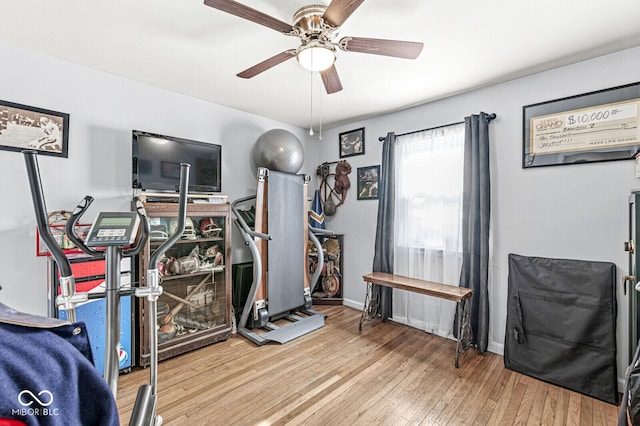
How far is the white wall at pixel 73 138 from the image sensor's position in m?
2.21

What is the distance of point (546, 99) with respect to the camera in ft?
8.30

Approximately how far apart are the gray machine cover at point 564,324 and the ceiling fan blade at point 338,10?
244 cm

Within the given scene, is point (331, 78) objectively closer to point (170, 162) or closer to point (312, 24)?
point (312, 24)

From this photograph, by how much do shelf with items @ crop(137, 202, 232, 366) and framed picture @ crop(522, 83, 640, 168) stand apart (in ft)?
9.86

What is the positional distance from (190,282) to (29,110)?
1929 mm

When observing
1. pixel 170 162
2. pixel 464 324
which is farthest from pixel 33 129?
pixel 464 324

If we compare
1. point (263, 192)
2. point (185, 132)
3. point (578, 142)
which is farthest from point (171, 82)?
point (578, 142)

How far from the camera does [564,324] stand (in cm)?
230

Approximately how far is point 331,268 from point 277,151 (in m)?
1.81

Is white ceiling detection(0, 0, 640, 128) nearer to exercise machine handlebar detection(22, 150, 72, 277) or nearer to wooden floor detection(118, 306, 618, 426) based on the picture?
exercise machine handlebar detection(22, 150, 72, 277)

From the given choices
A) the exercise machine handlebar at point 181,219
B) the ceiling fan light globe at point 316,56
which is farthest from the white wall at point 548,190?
the exercise machine handlebar at point 181,219

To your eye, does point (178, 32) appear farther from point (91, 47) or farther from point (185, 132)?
point (185, 132)
